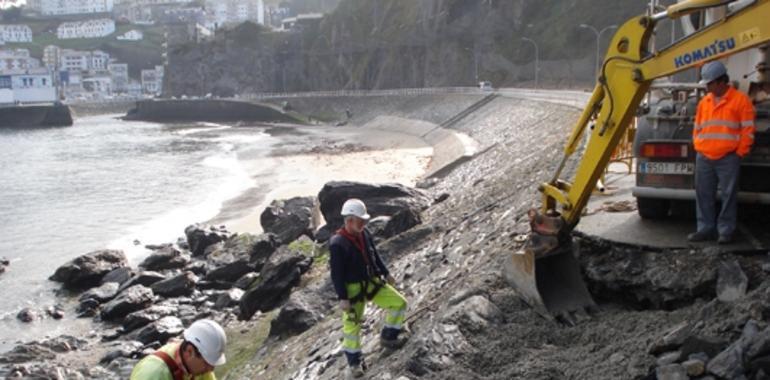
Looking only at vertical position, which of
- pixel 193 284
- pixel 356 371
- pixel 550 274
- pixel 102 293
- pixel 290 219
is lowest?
pixel 102 293

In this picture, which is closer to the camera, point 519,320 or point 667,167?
point 519,320

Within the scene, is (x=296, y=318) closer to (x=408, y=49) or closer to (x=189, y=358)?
(x=189, y=358)

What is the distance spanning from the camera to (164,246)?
2152 cm

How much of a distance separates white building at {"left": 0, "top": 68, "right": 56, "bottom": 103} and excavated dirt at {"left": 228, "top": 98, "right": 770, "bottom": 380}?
139m

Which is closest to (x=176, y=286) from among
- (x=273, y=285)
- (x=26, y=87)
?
(x=273, y=285)

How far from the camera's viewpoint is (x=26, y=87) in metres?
134

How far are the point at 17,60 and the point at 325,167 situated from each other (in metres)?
169

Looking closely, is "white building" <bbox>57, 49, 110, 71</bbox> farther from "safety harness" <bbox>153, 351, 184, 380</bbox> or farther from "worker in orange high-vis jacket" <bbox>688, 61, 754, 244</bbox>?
"safety harness" <bbox>153, 351, 184, 380</bbox>

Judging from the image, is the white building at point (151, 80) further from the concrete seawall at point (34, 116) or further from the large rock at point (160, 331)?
the large rock at point (160, 331)

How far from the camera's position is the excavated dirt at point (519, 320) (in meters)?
5.04

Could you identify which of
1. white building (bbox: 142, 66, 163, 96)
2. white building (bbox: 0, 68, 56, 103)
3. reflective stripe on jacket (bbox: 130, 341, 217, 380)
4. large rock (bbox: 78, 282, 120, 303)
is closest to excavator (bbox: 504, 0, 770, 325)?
reflective stripe on jacket (bbox: 130, 341, 217, 380)

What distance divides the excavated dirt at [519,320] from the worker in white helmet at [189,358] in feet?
6.63

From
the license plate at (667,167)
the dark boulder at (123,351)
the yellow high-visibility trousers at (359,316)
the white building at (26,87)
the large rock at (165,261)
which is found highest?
the white building at (26,87)

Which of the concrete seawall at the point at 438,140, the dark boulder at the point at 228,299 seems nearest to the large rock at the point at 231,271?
the dark boulder at the point at 228,299
